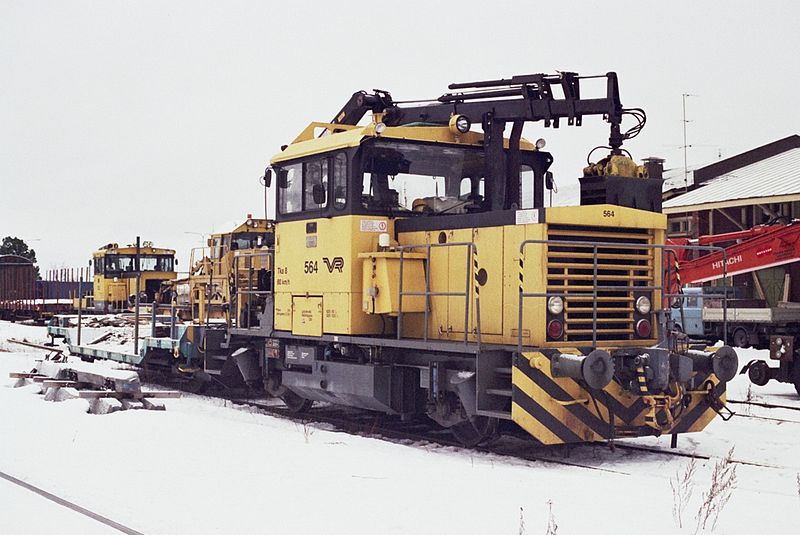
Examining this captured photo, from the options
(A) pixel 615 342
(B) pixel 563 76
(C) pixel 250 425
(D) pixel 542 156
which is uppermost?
(B) pixel 563 76

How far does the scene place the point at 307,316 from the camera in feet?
40.4

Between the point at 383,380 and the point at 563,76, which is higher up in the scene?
the point at 563,76

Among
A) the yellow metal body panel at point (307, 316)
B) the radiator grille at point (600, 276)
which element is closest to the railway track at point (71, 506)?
the yellow metal body panel at point (307, 316)

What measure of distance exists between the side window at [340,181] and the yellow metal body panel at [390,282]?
77 cm

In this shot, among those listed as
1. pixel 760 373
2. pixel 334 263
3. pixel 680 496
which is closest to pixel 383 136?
pixel 334 263

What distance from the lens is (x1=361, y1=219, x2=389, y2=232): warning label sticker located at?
1140cm

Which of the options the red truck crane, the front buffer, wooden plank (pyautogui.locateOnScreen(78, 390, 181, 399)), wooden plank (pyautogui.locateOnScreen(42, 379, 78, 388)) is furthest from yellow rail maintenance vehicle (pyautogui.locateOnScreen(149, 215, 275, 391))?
the red truck crane

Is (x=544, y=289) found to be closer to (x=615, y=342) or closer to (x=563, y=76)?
(x=615, y=342)

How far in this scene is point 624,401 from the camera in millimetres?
9773

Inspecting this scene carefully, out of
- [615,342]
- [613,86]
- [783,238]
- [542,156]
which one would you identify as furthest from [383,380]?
[783,238]

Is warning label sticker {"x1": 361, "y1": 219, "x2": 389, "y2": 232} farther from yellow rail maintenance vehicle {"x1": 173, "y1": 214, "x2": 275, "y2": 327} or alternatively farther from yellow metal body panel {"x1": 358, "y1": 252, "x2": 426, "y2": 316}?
yellow rail maintenance vehicle {"x1": 173, "y1": 214, "x2": 275, "y2": 327}

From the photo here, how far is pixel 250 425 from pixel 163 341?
4.57m

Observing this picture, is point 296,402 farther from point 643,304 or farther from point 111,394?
point 643,304

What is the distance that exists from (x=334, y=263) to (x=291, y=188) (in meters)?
1.51
